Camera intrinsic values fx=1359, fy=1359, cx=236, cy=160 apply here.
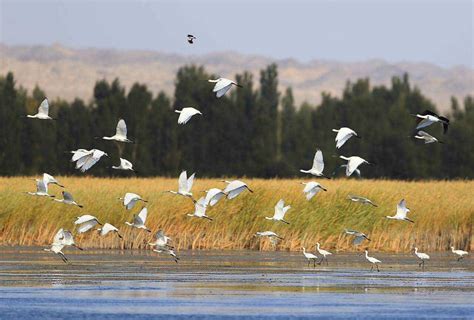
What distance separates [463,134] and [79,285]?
75.9 metres

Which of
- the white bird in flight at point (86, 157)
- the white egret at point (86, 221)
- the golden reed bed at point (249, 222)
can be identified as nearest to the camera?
the white bird in flight at point (86, 157)

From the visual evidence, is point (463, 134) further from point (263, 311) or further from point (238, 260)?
point (263, 311)

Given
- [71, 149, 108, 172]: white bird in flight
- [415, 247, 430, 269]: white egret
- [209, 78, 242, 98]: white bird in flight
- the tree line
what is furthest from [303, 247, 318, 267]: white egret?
the tree line

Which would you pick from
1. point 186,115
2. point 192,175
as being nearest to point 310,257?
point 192,175

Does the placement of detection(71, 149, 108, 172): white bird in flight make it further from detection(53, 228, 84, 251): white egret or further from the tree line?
the tree line

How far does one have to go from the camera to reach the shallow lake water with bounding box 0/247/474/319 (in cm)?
1806

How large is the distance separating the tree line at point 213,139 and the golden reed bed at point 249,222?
5176cm

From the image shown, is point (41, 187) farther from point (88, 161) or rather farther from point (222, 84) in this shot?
point (222, 84)

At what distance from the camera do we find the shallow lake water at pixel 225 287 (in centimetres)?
1806

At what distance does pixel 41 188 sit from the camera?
29109 mm

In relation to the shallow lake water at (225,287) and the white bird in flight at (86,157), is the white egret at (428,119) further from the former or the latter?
the white bird in flight at (86,157)

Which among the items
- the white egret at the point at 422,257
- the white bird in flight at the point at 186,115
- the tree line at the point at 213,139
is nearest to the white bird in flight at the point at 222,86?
the white bird in flight at the point at 186,115

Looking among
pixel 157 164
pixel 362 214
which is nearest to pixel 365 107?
pixel 157 164

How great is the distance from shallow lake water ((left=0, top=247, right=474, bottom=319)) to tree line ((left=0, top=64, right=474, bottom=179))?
58.0 m
